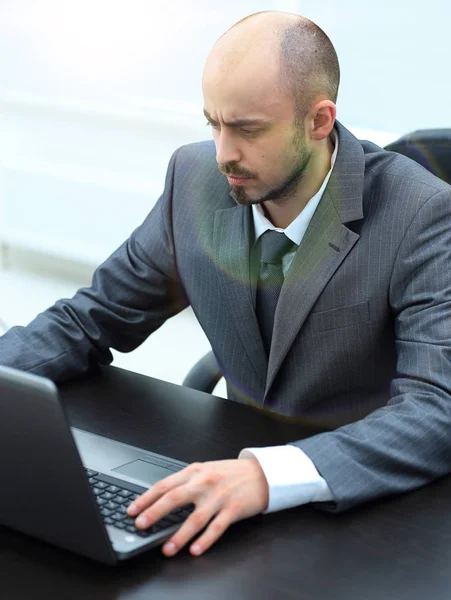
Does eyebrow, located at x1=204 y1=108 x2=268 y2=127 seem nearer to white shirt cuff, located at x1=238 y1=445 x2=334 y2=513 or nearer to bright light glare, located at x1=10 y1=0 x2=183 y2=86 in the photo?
white shirt cuff, located at x1=238 y1=445 x2=334 y2=513

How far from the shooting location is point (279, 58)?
5.52ft

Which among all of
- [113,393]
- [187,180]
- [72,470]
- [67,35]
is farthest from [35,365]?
[67,35]

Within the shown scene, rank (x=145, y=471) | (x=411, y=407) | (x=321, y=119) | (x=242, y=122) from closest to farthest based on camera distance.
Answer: (x=145, y=471), (x=411, y=407), (x=242, y=122), (x=321, y=119)

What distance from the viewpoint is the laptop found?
1.04m

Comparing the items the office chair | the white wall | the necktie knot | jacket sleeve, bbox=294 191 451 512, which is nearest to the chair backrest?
the office chair

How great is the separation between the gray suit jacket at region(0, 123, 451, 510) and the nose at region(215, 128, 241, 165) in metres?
0.19

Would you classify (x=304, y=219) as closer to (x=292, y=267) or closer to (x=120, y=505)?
(x=292, y=267)

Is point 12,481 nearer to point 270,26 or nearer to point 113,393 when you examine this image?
point 113,393

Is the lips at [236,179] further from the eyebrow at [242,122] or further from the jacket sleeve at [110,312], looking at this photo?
the jacket sleeve at [110,312]

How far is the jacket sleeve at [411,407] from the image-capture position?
1333 millimetres

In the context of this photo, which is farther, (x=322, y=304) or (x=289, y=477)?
(x=322, y=304)

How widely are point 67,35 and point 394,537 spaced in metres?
4.06

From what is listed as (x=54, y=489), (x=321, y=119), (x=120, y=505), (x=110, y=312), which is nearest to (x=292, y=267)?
(x=321, y=119)

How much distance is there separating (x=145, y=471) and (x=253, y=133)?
0.64 m
